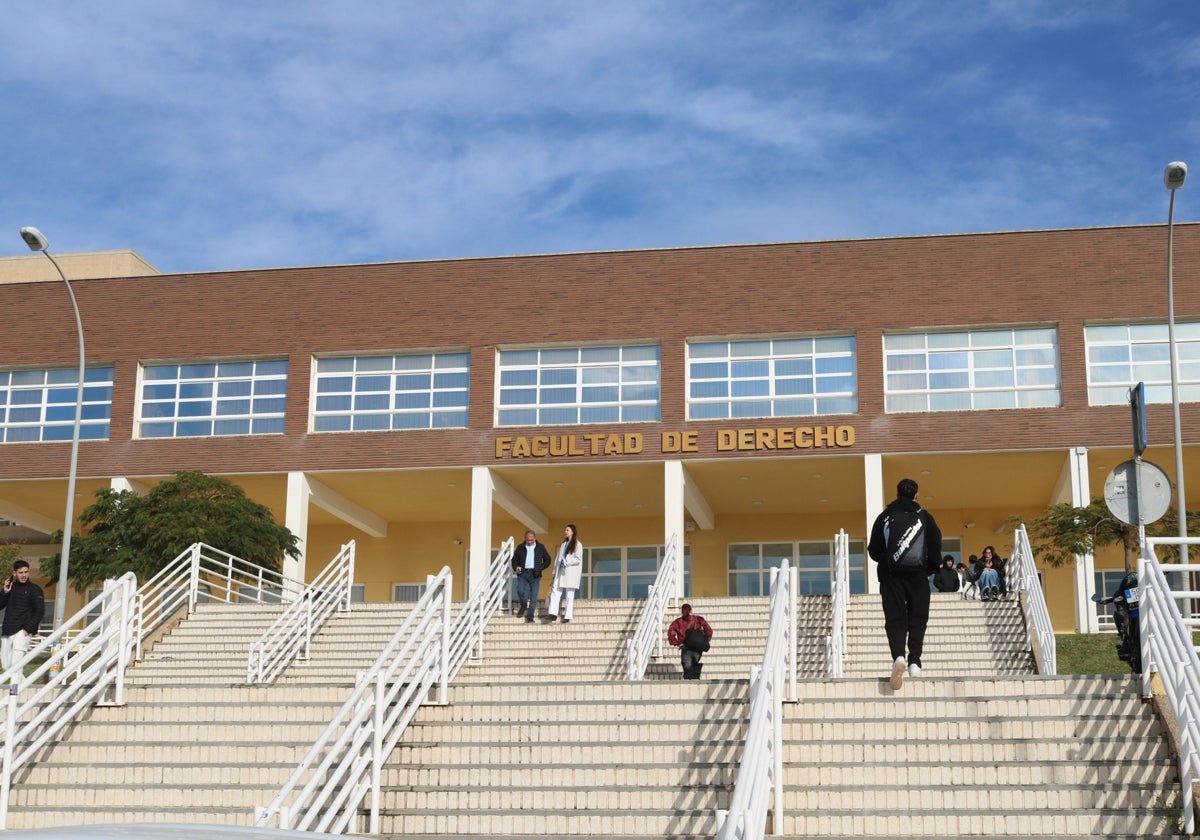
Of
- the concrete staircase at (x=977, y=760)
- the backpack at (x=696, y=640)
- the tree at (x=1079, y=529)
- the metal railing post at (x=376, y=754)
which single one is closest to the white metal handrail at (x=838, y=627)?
the backpack at (x=696, y=640)

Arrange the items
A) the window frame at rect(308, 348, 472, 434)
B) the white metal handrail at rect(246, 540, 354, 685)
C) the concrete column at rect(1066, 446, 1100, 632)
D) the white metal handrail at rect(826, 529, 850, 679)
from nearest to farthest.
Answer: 1. the white metal handrail at rect(826, 529, 850, 679)
2. the white metal handrail at rect(246, 540, 354, 685)
3. the concrete column at rect(1066, 446, 1100, 632)
4. the window frame at rect(308, 348, 472, 434)

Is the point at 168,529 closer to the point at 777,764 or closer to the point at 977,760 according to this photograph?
the point at 777,764

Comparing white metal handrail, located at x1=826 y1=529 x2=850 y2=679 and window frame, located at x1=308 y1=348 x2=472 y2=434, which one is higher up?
window frame, located at x1=308 y1=348 x2=472 y2=434

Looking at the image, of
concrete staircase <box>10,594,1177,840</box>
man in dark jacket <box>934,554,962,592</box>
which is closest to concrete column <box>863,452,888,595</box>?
man in dark jacket <box>934,554,962,592</box>

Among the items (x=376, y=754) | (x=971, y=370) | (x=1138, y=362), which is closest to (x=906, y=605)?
(x=376, y=754)

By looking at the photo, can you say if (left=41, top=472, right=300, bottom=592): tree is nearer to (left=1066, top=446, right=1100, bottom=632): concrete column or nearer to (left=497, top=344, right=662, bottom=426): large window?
(left=497, top=344, right=662, bottom=426): large window

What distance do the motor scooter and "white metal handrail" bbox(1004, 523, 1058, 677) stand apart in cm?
132

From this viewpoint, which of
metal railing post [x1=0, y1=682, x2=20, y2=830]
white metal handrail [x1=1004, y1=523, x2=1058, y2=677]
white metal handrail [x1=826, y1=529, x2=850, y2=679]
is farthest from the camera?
white metal handrail [x1=1004, y1=523, x2=1058, y2=677]

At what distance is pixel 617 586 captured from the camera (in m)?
36.9

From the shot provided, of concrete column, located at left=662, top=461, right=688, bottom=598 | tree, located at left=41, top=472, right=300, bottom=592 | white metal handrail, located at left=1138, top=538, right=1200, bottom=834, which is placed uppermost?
concrete column, located at left=662, top=461, right=688, bottom=598

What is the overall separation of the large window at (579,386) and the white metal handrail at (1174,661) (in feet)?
66.1

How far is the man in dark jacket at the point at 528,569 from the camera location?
20.5 meters

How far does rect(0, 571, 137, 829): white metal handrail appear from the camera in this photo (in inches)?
426

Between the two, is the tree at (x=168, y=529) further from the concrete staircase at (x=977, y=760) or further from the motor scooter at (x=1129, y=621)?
the concrete staircase at (x=977, y=760)
